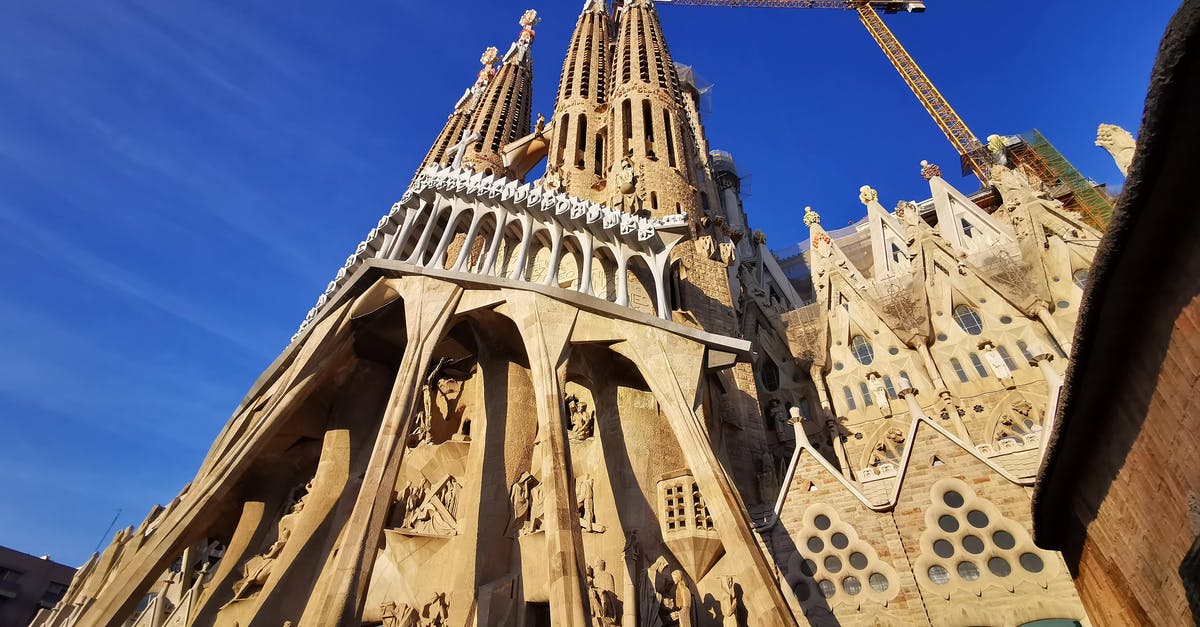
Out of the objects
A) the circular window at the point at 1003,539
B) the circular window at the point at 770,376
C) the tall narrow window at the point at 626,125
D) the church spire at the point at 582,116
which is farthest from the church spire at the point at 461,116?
the circular window at the point at 1003,539

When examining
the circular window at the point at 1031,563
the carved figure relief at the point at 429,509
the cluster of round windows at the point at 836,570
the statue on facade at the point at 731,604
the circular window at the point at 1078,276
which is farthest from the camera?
the circular window at the point at 1078,276

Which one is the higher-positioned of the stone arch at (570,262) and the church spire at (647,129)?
the church spire at (647,129)

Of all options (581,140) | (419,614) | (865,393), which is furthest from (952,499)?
(581,140)

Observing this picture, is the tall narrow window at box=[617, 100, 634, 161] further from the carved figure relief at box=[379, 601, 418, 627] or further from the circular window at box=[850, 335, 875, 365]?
the carved figure relief at box=[379, 601, 418, 627]

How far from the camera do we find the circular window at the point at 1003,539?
822cm

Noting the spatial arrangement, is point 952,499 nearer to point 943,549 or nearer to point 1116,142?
point 943,549

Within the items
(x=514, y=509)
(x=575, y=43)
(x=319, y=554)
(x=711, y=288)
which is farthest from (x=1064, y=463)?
(x=575, y=43)

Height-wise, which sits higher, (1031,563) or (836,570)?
(836,570)

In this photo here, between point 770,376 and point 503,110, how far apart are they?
901 inches

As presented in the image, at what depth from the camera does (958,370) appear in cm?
1528

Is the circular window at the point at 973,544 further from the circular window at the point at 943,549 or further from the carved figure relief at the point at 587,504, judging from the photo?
the carved figure relief at the point at 587,504

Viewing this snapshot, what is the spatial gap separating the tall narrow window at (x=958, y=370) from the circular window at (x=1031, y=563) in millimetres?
7872

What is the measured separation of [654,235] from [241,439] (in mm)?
9196

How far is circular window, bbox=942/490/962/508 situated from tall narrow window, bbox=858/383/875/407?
692 centimetres
